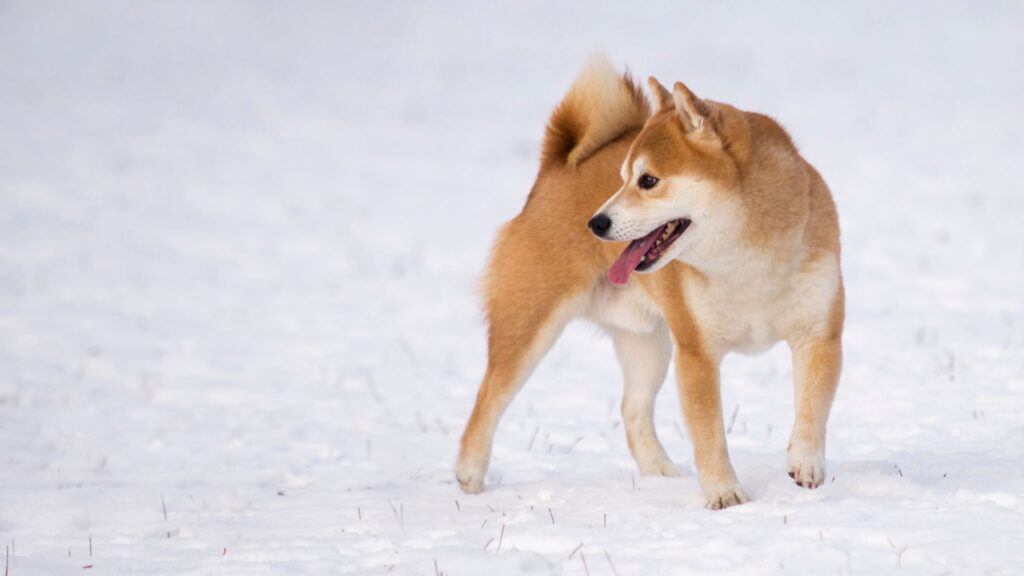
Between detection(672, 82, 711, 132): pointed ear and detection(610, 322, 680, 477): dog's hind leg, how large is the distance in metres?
1.21

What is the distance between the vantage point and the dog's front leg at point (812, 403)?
397 cm

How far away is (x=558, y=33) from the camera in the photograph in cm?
1905

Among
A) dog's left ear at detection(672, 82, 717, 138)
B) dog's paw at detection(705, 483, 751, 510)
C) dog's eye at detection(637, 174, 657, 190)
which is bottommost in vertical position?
dog's paw at detection(705, 483, 751, 510)

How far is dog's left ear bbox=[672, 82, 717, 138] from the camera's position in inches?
158

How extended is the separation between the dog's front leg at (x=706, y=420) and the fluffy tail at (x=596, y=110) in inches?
42.1

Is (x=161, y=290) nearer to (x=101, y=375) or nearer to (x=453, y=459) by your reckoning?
(x=101, y=375)

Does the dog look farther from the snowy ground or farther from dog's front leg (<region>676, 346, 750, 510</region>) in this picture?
the snowy ground

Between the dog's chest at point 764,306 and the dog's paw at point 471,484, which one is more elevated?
the dog's chest at point 764,306

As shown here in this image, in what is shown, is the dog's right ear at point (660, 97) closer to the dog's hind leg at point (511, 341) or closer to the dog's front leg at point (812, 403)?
the dog's hind leg at point (511, 341)

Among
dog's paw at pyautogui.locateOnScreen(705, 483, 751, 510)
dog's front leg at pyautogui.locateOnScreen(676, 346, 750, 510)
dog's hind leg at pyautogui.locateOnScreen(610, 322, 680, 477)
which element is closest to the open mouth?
dog's front leg at pyautogui.locateOnScreen(676, 346, 750, 510)

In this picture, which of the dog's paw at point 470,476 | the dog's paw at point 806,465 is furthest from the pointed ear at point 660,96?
the dog's paw at point 470,476

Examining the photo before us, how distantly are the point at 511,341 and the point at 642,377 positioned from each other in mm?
653

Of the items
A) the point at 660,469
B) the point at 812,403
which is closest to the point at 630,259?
the point at 812,403

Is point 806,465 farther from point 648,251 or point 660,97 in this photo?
point 660,97
